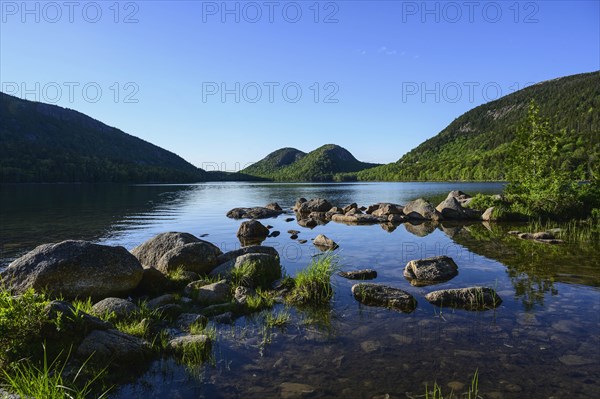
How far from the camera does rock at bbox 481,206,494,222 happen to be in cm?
3549

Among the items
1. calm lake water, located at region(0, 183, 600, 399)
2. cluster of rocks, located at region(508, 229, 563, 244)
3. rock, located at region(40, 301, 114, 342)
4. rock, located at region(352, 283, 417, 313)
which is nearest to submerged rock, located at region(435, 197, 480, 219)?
cluster of rocks, located at region(508, 229, 563, 244)

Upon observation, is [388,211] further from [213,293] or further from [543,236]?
[213,293]

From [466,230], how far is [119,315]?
27.8m

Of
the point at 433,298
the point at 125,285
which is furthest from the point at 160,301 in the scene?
the point at 433,298

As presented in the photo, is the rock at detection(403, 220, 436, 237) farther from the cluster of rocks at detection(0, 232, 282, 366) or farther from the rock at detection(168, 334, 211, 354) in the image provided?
the rock at detection(168, 334, 211, 354)

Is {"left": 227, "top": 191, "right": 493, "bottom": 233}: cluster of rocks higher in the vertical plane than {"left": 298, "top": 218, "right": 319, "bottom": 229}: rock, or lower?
higher

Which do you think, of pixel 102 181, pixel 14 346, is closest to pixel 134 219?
pixel 14 346

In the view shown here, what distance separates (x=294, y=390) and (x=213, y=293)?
601cm

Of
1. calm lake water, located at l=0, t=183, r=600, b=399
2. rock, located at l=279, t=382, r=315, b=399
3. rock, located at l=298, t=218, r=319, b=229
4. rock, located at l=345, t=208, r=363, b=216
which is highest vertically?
rock, located at l=345, t=208, r=363, b=216

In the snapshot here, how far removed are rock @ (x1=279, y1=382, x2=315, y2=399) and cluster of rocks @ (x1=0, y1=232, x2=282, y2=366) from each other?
255 centimetres

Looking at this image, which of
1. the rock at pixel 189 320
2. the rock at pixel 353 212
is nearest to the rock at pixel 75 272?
the rock at pixel 189 320

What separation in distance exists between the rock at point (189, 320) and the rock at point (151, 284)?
135 inches

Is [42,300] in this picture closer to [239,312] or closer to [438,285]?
[239,312]

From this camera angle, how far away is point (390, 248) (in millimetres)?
23266
